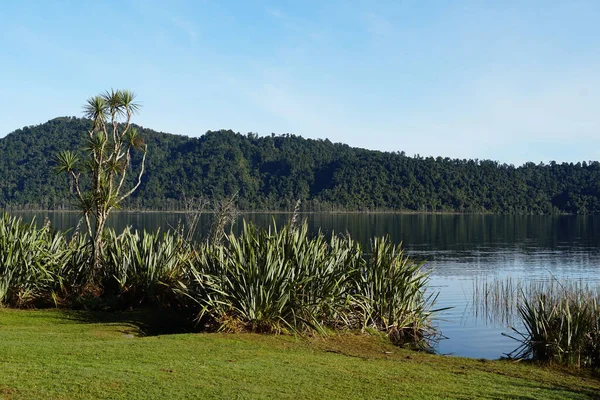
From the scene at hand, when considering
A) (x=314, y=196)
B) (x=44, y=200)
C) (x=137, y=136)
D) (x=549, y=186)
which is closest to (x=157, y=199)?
(x=44, y=200)

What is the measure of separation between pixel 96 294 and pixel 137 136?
13.6 ft

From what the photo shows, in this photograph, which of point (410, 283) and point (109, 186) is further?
point (109, 186)

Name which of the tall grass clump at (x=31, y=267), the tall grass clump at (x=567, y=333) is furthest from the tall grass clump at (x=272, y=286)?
the tall grass clump at (x=31, y=267)

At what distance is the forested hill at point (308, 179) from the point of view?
14700 centimetres

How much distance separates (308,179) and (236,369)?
162200 millimetres

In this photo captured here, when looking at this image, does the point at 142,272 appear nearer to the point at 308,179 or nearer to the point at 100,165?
the point at 100,165

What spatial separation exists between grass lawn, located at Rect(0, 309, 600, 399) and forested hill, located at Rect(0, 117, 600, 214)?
132 m

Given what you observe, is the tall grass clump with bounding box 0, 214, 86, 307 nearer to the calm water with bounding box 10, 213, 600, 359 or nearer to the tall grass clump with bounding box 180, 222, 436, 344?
the tall grass clump with bounding box 180, 222, 436, 344

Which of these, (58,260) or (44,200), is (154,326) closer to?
(58,260)

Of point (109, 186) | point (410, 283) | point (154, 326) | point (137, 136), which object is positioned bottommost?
point (154, 326)

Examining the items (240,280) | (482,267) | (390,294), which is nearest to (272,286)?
(240,280)

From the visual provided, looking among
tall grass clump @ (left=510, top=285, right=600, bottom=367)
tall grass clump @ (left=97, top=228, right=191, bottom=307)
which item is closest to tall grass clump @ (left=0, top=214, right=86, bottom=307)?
tall grass clump @ (left=97, top=228, right=191, bottom=307)

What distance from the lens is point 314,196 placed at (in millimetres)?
158625

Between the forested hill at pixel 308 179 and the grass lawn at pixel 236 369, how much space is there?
132 metres
